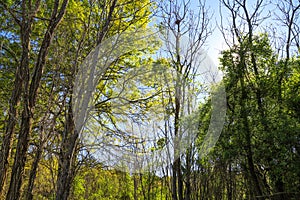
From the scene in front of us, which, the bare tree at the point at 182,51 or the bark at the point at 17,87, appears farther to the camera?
the bare tree at the point at 182,51

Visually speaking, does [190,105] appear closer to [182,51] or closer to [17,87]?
[182,51]

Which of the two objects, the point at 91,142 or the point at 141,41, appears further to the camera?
the point at 141,41

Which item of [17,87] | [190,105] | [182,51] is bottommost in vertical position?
[17,87]

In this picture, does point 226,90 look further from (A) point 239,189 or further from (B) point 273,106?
(A) point 239,189

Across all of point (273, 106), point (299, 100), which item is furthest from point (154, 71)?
point (299, 100)

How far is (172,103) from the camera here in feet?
11.8

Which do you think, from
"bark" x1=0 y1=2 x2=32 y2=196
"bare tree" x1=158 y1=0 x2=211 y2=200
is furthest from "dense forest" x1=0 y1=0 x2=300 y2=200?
"bark" x1=0 y1=2 x2=32 y2=196

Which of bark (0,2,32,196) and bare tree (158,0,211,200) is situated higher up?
bare tree (158,0,211,200)

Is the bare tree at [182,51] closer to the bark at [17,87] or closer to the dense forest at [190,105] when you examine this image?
the dense forest at [190,105]

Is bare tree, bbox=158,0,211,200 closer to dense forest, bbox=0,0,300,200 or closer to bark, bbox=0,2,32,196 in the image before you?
dense forest, bbox=0,0,300,200

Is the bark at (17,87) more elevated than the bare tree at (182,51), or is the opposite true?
the bare tree at (182,51)

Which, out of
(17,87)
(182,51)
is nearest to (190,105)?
(182,51)

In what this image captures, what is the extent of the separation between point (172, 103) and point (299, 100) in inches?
59.7

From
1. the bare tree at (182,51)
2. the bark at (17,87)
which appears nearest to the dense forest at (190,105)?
the bare tree at (182,51)
